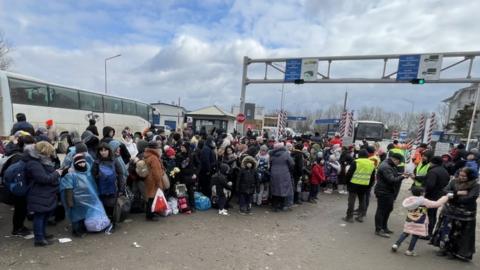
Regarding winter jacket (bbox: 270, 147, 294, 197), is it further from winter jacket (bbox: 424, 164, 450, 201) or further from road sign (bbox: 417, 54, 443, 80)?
road sign (bbox: 417, 54, 443, 80)

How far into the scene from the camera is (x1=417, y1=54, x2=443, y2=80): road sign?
1355cm

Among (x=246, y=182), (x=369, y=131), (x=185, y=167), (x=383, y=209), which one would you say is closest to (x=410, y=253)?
(x=383, y=209)

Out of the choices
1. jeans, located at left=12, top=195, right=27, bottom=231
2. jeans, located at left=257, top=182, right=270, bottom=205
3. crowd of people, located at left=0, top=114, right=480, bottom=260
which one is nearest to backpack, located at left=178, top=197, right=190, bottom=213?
crowd of people, located at left=0, top=114, right=480, bottom=260

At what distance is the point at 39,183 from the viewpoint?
14.2 feet

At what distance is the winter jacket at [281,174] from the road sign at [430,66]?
35.9 ft

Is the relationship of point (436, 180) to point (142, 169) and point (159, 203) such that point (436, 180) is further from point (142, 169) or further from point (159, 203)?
point (142, 169)

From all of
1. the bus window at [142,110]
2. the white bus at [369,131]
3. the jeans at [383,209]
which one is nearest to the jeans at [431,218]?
the jeans at [383,209]

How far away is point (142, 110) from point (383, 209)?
872 inches

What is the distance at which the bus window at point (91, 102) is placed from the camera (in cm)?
1723

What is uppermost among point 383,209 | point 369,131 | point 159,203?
point 369,131

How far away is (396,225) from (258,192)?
3.57 meters

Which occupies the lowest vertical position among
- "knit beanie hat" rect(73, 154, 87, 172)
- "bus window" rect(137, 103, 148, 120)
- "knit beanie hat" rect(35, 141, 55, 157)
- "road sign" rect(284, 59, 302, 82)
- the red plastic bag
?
the red plastic bag

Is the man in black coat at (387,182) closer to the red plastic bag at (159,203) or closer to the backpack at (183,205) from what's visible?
the backpack at (183,205)

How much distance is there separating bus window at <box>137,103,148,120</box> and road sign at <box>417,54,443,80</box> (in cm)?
2036
